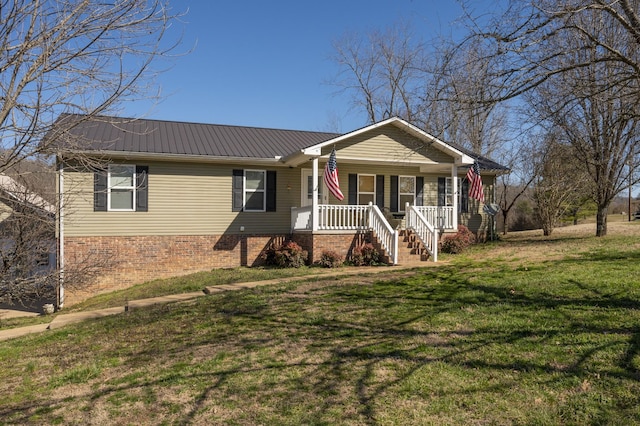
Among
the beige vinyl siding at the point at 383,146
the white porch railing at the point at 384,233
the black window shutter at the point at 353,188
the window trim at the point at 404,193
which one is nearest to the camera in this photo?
the white porch railing at the point at 384,233

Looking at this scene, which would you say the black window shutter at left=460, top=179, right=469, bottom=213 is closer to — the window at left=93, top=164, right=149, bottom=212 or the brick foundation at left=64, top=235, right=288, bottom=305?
the brick foundation at left=64, top=235, right=288, bottom=305

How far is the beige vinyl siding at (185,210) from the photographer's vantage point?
45.0ft

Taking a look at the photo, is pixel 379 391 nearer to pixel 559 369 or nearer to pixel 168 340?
pixel 559 369

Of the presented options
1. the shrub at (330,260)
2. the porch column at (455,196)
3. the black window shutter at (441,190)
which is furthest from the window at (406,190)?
Answer: the shrub at (330,260)

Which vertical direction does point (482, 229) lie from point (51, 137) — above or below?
below

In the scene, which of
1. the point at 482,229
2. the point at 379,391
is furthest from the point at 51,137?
the point at 482,229

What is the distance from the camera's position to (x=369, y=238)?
14.6 meters

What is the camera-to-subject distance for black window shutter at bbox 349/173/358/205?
1708 cm

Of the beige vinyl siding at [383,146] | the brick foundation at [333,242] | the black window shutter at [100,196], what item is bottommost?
the brick foundation at [333,242]

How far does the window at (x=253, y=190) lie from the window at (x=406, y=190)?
16.9 ft

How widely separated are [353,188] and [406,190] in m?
2.31

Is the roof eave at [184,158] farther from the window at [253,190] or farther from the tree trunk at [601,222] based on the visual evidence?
the tree trunk at [601,222]

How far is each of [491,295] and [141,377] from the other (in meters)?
5.29

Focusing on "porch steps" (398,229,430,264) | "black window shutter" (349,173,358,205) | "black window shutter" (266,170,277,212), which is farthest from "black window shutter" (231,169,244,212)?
"porch steps" (398,229,430,264)
